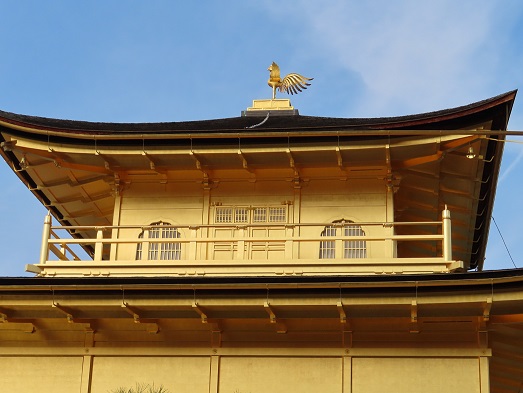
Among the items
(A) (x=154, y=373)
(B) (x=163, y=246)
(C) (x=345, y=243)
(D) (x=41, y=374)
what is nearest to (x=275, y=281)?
→ (A) (x=154, y=373)

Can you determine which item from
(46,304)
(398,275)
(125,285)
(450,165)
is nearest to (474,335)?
(398,275)

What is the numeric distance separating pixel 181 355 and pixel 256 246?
3.69 metres

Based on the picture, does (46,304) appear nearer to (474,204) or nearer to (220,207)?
(220,207)

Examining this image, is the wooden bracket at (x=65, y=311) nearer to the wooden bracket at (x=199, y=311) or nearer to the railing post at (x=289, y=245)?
the wooden bracket at (x=199, y=311)

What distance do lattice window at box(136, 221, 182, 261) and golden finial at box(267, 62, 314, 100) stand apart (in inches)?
252

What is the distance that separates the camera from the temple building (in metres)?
21.7

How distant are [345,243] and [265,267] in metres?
2.41

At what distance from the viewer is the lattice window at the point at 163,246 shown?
25.6m

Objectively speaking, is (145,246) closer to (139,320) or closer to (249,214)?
(249,214)

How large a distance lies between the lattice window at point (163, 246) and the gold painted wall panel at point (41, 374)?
3487 mm

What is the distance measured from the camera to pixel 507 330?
2197 centimetres

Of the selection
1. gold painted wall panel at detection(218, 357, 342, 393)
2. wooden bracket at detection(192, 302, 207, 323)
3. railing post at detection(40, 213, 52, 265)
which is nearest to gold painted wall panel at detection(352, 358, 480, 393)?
gold painted wall panel at detection(218, 357, 342, 393)

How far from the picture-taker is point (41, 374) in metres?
23.2

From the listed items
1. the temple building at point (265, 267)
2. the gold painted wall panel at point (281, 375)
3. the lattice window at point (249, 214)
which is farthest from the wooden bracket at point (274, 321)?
the lattice window at point (249, 214)
